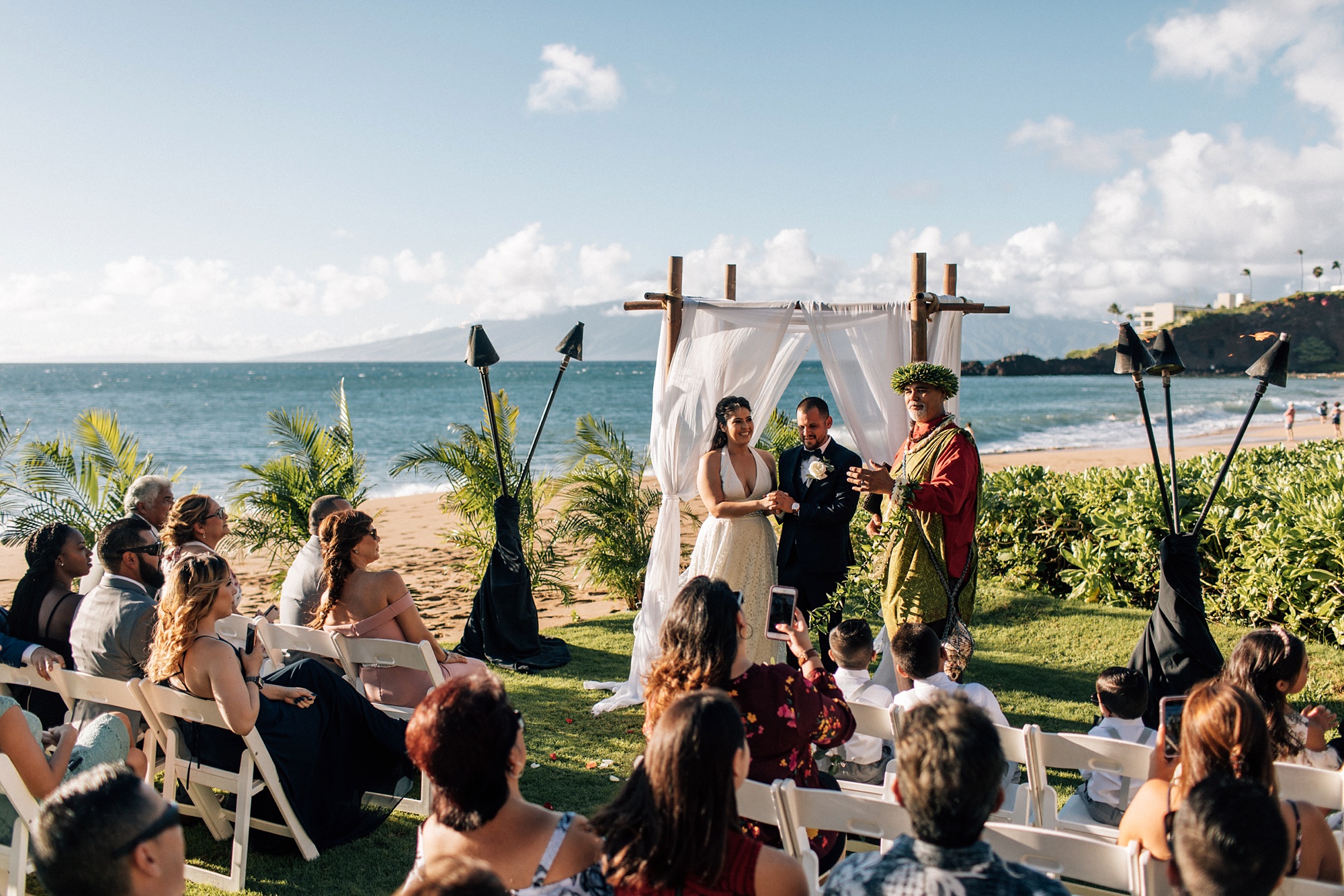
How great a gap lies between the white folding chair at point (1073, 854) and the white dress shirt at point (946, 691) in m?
1.16

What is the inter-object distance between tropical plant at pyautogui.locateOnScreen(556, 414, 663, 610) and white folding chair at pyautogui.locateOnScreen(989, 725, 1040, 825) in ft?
16.7

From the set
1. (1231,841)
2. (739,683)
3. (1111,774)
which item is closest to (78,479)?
(739,683)

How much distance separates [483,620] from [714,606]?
455cm

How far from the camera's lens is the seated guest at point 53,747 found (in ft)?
10.1

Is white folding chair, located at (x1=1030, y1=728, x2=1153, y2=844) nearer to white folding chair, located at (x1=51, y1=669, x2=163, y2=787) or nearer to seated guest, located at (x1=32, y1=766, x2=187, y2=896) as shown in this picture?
seated guest, located at (x1=32, y1=766, x2=187, y2=896)

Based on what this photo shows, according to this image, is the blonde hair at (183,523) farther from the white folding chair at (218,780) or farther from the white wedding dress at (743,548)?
the white wedding dress at (743,548)

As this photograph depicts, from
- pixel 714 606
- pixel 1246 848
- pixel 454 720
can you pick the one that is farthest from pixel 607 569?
pixel 1246 848

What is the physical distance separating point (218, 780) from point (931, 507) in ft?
12.3

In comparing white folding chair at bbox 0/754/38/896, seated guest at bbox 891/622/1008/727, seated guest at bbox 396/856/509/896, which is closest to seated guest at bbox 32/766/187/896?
seated guest at bbox 396/856/509/896

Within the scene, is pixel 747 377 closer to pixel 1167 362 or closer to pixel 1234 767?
pixel 1167 362

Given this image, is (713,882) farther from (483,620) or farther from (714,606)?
(483,620)

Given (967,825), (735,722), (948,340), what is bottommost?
(967,825)

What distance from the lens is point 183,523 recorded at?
5000 millimetres

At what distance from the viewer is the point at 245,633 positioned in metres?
4.95
